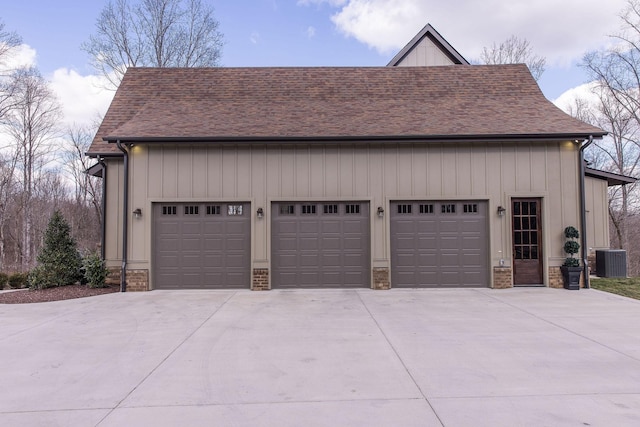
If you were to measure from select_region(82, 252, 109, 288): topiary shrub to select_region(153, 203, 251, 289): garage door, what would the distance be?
60.3 inches

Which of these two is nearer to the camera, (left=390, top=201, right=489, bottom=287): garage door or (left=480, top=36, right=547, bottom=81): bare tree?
(left=390, top=201, right=489, bottom=287): garage door

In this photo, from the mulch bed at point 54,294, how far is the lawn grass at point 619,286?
1273 centimetres

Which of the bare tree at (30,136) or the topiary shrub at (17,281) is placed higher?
the bare tree at (30,136)

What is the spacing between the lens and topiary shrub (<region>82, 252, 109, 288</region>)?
10.6 meters

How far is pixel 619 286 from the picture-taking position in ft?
34.4

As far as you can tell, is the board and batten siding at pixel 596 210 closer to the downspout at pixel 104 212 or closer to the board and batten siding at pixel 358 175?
the board and batten siding at pixel 358 175

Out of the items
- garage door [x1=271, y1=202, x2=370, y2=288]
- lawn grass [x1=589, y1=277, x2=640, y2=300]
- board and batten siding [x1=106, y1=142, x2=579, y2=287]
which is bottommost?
lawn grass [x1=589, y1=277, x2=640, y2=300]

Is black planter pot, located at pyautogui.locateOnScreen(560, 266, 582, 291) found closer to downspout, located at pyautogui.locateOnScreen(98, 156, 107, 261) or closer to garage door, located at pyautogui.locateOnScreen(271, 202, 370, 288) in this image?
garage door, located at pyautogui.locateOnScreen(271, 202, 370, 288)

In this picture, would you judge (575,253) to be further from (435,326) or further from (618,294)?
(435,326)

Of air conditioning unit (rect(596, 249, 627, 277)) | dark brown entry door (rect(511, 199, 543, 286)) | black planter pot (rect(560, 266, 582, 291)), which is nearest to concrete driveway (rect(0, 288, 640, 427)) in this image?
black planter pot (rect(560, 266, 582, 291))

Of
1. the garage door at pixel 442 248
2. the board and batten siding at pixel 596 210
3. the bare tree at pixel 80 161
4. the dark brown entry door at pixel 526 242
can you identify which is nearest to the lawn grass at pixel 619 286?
the board and batten siding at pixel 596 210

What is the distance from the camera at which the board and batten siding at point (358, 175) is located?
1041 cm

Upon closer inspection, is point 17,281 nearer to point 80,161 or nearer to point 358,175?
point 358,175

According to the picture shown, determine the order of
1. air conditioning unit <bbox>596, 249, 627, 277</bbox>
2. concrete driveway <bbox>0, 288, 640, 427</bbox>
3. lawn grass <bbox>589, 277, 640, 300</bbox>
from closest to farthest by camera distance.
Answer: concrete driveway <bbox>0, 288, 640, 427</bbox>
lawn grass <bbox>589, 277, 640, 300</bbox>
air conditioning unit <bbox>596, 249, 627, 277</bbox>
